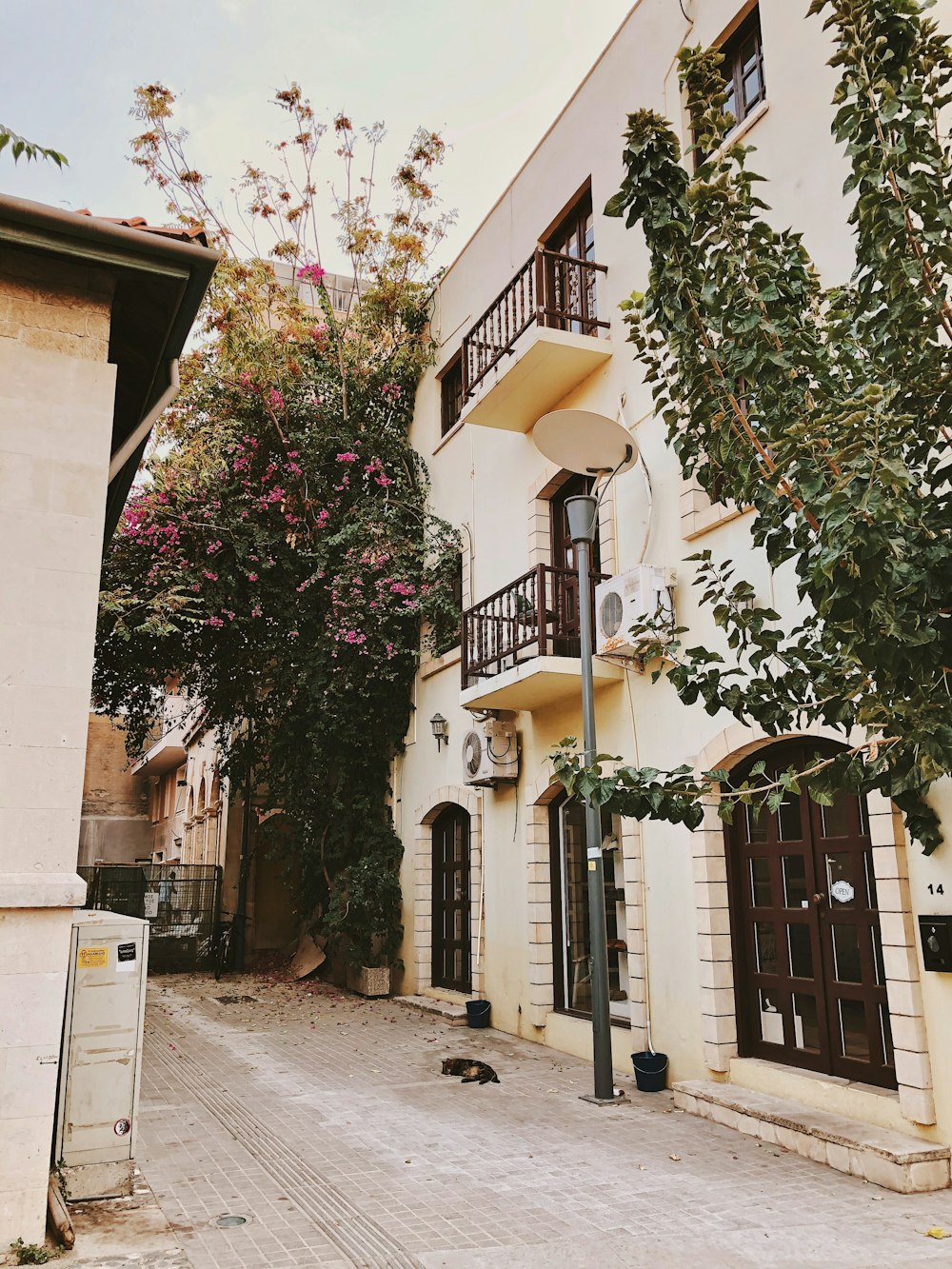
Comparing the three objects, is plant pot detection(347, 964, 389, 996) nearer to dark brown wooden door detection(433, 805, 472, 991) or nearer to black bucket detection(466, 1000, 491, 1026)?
dark brown wooden door detection(433, 805, 472, 991)

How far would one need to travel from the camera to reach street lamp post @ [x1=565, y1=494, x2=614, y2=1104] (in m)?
7.40

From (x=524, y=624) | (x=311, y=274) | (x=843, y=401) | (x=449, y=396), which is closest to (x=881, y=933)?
(x=843, y=401)

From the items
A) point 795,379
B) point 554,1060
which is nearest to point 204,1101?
point 554,1060

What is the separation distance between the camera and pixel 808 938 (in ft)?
23.1

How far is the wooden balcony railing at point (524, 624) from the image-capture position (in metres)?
9.47

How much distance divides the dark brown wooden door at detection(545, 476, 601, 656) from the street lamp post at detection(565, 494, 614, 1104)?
122 centimetres

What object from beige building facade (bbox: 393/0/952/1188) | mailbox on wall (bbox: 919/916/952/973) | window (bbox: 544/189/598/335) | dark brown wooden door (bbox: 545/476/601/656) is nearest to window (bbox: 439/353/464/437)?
beige building facade (bbox: 393/0/952/1188)

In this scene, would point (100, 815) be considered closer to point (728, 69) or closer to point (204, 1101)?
point (204, 1101)

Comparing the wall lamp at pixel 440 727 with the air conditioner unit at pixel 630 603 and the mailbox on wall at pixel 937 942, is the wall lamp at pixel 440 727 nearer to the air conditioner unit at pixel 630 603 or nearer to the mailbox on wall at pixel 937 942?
the air conditioner unit at pixel 630 603

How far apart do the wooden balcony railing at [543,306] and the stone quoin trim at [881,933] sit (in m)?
4.65

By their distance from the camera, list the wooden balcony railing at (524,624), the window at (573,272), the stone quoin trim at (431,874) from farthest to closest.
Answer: the stone quoin trim at (431,874), the window at (573,272), the wooden balcony railing at (524,624)

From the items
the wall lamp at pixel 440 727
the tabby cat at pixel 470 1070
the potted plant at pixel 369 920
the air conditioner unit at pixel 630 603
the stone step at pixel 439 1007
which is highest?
the air conditioner unit at pixel 630 603

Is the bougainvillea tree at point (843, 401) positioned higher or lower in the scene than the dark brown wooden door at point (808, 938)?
higher

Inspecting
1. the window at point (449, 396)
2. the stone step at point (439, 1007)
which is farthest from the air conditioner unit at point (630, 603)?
the window at point (449, 396)
